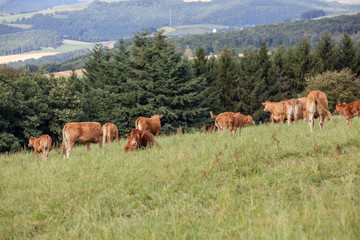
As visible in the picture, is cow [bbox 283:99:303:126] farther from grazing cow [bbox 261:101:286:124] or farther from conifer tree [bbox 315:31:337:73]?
conifer tree [bbox 315:31:337:73]

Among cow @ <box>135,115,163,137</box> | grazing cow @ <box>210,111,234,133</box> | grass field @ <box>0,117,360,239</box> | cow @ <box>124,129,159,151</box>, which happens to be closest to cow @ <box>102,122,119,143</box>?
cow @ <box>135,115,163,137</box>

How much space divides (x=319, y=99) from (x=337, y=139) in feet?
17.0

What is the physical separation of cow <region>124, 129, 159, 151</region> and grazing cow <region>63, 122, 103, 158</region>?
209 cm

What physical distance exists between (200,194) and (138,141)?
18.9 ft

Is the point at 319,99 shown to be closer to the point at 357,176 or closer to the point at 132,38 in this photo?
the point at 357,176

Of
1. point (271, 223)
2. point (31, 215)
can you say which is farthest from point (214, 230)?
point (31, 215)

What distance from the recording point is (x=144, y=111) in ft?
157

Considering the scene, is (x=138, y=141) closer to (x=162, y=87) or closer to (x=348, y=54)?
(x=162, y=87)

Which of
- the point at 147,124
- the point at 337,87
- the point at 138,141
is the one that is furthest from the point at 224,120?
the point at 337,87

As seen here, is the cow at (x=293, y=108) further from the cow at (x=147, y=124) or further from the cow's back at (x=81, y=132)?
the cow's back at (x=81, y=132)

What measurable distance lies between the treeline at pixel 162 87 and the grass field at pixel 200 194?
1204 inches

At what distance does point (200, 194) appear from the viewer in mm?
6660

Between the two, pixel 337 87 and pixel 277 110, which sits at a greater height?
pixel 277 110

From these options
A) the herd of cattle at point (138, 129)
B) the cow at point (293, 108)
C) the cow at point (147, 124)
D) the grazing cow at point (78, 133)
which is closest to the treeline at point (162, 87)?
the cow at point (147, 124)
